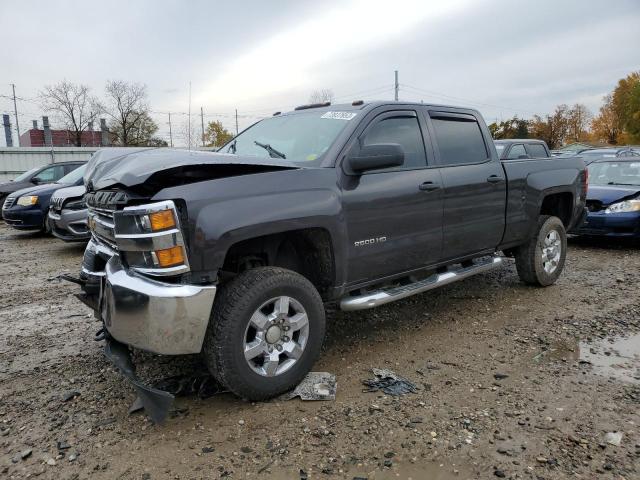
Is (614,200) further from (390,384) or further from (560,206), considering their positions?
(390,384)

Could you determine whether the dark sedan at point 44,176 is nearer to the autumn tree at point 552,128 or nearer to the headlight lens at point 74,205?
the headlight lens at point 74,205

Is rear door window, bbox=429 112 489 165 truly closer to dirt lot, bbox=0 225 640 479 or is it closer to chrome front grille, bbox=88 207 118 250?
dirt lot, bbox=0 225 640 479

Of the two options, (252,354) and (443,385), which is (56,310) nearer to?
(252,354)

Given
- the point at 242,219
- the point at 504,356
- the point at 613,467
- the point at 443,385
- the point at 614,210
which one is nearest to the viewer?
the point at 613,467

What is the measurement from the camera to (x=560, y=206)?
237 inches

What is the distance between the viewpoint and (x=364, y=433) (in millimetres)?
2818

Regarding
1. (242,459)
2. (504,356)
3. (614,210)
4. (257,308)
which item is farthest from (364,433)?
(614,210)

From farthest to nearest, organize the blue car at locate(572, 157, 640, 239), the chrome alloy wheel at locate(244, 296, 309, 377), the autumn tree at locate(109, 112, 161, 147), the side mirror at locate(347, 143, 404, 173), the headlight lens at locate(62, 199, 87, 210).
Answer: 1. the autumn tree at locate(109, 112, 161, 147)
2. the headlight lens at locate(62, 199, 87, 210)
3. the blue car at locate(572, 157, 640, 239)
4. the side mirror at locate(347, 143, 404, 173)
5. the chrome alloy wheel at locate(244, 296, 309, 377)

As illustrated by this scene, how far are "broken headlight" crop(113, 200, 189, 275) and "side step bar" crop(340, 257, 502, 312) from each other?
1.33m

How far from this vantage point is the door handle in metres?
4.01

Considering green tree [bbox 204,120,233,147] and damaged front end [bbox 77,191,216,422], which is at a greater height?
green tree [bbox 204,120,233,147]

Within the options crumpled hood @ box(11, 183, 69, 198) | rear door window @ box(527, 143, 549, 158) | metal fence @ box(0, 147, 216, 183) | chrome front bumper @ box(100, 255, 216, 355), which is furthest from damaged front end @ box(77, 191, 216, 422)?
metal fence @ box(0, 147, 216, 183)

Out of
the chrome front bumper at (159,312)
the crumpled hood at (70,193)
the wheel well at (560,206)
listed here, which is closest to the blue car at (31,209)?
the crumpled hood at (70,193)

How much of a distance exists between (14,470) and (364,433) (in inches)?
73.8
